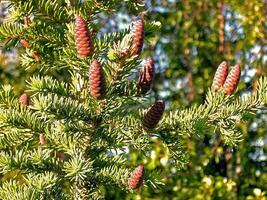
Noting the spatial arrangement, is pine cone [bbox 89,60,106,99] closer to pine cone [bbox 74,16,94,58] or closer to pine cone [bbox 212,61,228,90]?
pine cone [bbox 74,16,94,58]

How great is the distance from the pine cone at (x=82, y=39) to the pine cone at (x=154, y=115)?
0.19 metres

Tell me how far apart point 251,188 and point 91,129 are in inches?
125

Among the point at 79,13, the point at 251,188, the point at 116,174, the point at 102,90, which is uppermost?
the point at 79,13

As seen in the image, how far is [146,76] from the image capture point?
1.27 m

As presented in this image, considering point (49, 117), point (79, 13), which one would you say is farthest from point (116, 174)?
point (79, 13)

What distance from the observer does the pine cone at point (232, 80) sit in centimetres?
127

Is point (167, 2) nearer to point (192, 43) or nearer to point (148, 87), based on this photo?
point (192, 43)

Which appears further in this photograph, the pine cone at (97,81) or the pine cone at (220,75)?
the pine cone at (220,75)

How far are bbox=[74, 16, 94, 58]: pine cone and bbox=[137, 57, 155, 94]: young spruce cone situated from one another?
13 centimetres

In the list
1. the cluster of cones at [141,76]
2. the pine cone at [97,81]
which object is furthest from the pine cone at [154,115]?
the pine cone at [97,81]

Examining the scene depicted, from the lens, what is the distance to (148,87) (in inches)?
50.8

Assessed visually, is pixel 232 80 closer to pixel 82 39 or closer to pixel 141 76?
pixel 141 76

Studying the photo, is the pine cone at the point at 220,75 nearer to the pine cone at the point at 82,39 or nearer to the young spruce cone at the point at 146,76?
the young spruce cone at the point at 146,76

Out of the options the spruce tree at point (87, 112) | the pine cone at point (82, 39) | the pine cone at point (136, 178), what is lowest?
the pine cone at point (136, 178)
